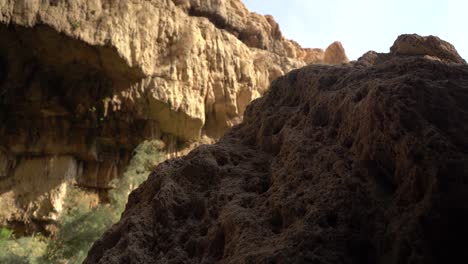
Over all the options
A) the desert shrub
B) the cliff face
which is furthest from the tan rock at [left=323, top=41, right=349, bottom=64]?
the desert shrub

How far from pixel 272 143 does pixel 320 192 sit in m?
1.05

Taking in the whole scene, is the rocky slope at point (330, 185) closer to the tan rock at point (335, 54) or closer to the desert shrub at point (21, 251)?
the desert shrub at point (21, 251)

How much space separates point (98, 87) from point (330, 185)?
1251 cm

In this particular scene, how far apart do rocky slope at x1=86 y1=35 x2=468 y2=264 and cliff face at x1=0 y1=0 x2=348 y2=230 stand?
1009 centimetres

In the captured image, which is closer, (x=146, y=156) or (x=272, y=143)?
(x=272, y=143)

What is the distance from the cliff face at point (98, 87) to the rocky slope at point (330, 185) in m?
10.1

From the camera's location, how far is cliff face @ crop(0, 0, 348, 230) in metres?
12.2

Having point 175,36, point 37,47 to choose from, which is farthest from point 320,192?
point 175,36

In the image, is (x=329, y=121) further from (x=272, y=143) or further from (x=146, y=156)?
(x=146, y=156)

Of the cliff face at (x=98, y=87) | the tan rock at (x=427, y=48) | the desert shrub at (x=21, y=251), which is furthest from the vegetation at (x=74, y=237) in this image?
the tan rock at (x=427, y=48)

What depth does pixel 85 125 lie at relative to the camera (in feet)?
47.7

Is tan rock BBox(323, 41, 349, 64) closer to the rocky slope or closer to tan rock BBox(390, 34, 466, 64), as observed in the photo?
tan rock BBox(390, 34, 466, 64)

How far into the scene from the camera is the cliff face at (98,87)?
1223 cm

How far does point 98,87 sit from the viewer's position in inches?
540
